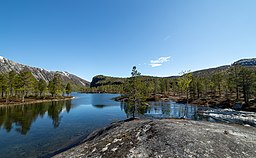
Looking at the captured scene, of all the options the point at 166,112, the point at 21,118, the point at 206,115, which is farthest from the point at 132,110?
the point at 21,118

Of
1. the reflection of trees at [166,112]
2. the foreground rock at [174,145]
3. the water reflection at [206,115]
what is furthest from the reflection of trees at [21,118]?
the foreground rock at [174,145]

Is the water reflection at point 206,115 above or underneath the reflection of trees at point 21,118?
underneath

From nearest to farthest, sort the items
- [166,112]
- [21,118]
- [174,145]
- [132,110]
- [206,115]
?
[174,145] → [21,118] → [206,115] → [132,110] → [166,112]

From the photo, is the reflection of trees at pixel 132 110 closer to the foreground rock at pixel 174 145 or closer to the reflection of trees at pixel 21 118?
the foreground rock at pixel 174 145

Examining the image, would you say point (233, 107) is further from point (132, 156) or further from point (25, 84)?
point (25, 84)

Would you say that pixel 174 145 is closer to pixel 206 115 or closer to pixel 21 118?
pixel 206 115

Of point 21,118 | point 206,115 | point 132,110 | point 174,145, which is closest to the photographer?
point 174,145

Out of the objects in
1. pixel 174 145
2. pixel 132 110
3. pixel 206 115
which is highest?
pixel 174 145

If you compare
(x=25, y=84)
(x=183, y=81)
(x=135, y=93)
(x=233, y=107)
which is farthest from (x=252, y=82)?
(x=25, y=84)

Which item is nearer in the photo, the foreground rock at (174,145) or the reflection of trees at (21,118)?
the foreground rock at (174,145)

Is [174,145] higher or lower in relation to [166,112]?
higher

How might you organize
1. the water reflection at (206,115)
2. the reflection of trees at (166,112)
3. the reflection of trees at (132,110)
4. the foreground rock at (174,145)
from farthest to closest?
the reflection of trees at (166,112) → the water reflection at (206,115) → the reflection of trees at (132,110) → the foreground rock at (174,145)

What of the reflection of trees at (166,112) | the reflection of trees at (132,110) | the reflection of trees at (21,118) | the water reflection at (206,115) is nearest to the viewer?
the reflection of trees at (21,118)

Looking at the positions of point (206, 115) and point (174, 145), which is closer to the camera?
point (174, 145)
